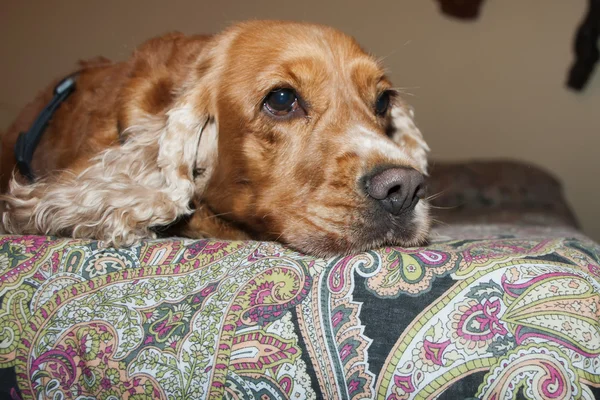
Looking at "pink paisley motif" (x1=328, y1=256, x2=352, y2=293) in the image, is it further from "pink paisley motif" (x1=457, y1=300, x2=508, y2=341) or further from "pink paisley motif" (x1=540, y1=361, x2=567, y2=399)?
"pink paisley motif" (x1=540, y1=361, x2=567, y2=399)

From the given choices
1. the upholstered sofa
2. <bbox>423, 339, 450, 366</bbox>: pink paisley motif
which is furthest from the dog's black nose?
<bbox>423, 339, 450, 366</bbox>: pink paisley motif

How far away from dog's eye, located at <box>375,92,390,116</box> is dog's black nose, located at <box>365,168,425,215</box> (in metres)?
0.69

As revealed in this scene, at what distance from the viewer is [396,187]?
1534 mm

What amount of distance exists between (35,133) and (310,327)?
5.81 ft

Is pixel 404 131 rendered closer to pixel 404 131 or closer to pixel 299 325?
pixel 404 131

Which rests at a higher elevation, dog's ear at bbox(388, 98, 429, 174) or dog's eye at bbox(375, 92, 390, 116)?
dog's eye at bbox(375, 92, 390, 116)

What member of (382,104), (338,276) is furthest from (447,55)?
(338,276)

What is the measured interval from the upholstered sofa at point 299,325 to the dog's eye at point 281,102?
0.71 metres

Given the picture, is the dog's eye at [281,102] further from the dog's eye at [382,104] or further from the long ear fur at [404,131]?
the long ear fur at [404,131]

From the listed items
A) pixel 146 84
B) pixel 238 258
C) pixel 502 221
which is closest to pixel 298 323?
pixel 238 258

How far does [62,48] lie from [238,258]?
5545mm

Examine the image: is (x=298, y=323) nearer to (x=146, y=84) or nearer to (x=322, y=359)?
(x=322, y=359)

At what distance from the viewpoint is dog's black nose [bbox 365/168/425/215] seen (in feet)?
4.96

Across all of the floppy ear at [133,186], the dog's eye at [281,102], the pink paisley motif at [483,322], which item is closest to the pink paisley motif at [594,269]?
the pink paisley motif at [483,322]
